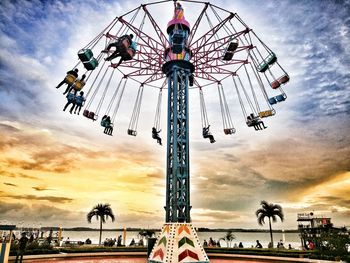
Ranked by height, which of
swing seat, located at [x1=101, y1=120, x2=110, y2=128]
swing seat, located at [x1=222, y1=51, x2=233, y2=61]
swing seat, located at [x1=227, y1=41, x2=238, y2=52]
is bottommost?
swing seat, located at [x1=101, y1=120, x2=110, y2=128]

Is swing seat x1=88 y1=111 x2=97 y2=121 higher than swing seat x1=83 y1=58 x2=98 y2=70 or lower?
lower

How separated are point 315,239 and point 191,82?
825 inches

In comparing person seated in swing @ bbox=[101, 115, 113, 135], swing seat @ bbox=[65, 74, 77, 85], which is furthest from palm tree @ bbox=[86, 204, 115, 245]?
swing seat @ bbox=[65, 74, 77, 85]

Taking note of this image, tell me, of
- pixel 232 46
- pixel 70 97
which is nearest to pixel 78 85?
pixel 70 97

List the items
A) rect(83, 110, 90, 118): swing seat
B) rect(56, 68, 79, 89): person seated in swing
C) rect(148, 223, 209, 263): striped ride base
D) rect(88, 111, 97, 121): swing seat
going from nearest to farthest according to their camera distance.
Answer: rect(148, 223, 209, 263): striped ride base
rect(56, 68, 79, 89): person seated in swing
rect(83, 110, 90, 118): swing seat
rect(88, 111, 97, 121): swing seat

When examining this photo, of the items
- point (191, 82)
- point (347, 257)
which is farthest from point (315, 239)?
point (191, 82)

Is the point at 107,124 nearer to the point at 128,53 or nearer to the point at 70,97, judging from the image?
the point at 70,97

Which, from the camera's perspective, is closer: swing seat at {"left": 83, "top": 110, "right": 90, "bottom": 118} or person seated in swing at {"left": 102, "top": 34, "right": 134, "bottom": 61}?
person seated in swing at {"left": 102, "top": 34, "right": 134, "bottom": 61}

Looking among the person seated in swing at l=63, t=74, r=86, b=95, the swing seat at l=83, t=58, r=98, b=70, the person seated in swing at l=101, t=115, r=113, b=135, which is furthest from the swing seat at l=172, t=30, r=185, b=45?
the person seated in swing at l=101, t=115, r=113, b=135

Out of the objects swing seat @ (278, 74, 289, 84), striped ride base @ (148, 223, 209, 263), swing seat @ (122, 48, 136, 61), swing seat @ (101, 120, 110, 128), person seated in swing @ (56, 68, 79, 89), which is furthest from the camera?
swing seat @ (101, 120, 110, 128)

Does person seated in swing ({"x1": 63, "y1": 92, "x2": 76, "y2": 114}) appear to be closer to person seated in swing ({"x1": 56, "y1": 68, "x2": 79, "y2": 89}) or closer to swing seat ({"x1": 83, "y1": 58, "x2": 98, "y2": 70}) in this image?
person seated in swing ({"x1": 56, "y1": 68, "x2": 79, "y2": 89})

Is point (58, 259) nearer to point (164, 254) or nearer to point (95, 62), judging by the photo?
point (164, 254)

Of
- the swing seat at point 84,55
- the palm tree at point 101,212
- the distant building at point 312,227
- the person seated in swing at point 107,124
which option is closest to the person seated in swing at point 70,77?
the swing seat at point 84,55

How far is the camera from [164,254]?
15.1 meters
